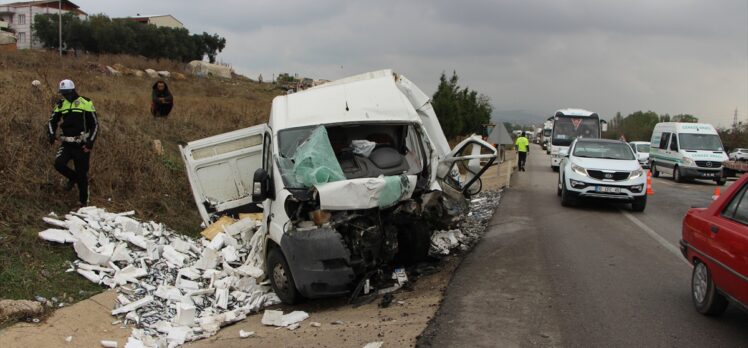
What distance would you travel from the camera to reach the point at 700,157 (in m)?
21.8

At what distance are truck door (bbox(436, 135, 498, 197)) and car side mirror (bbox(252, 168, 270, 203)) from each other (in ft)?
7.98

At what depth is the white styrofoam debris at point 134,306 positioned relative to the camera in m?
6.14

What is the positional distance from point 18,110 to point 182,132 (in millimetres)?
4766

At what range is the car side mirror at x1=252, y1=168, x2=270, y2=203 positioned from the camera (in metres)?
6.64

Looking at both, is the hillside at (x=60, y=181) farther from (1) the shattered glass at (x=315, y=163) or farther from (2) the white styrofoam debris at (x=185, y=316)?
(1) the shattered glass at (x=315, y=163)

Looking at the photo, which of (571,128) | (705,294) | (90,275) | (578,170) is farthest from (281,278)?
(571,128)

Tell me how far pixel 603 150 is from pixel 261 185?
10132 mm

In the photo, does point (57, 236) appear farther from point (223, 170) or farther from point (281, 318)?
point (281, 318)

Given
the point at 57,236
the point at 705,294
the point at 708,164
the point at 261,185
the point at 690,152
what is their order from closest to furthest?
the point at 705,294, the point at 261,185, the point at 57,236, the point at 708,164, the point at 690,152

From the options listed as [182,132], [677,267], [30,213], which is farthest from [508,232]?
[182,132]

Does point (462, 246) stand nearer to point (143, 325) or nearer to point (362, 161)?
point (362, 161)

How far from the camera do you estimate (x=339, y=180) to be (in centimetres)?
645

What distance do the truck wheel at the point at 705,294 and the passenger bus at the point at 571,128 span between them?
70.6 ft

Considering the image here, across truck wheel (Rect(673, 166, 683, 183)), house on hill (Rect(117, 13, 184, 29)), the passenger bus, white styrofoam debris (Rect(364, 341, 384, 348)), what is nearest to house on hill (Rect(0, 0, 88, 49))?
house on hill (Rect(117, 13, 184, 29))
